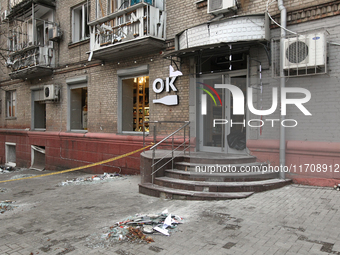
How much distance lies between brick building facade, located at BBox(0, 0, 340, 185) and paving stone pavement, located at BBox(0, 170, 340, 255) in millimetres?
1713

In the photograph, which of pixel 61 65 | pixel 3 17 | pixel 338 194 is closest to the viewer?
pixel 338 194

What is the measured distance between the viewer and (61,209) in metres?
6.22

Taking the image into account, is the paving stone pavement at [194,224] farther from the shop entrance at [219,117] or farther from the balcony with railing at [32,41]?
the balcony with railing at [32,41]

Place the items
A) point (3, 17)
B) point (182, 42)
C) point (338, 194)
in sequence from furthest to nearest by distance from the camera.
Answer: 1. point (3, 17)
2. point (182, 42)
3. point (338, 194)

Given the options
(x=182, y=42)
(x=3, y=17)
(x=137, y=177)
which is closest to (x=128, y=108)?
(x=137, y=177)

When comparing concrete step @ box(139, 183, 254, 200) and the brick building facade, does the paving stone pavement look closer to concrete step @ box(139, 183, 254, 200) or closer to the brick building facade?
concrete step @ box(139, 183, 254, 200)

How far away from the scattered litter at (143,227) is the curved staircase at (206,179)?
1233mm

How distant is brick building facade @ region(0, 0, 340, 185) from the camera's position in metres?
6.66

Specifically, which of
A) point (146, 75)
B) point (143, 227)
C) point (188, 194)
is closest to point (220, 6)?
point (146, 75)

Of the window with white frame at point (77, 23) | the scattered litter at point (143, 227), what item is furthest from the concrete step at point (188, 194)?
the window with white frame at point (77, 23)

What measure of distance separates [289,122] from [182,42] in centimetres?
362

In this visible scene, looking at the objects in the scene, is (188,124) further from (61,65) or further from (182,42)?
(61,65)

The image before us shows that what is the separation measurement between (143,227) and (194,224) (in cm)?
85

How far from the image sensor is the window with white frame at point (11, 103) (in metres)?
16.9
